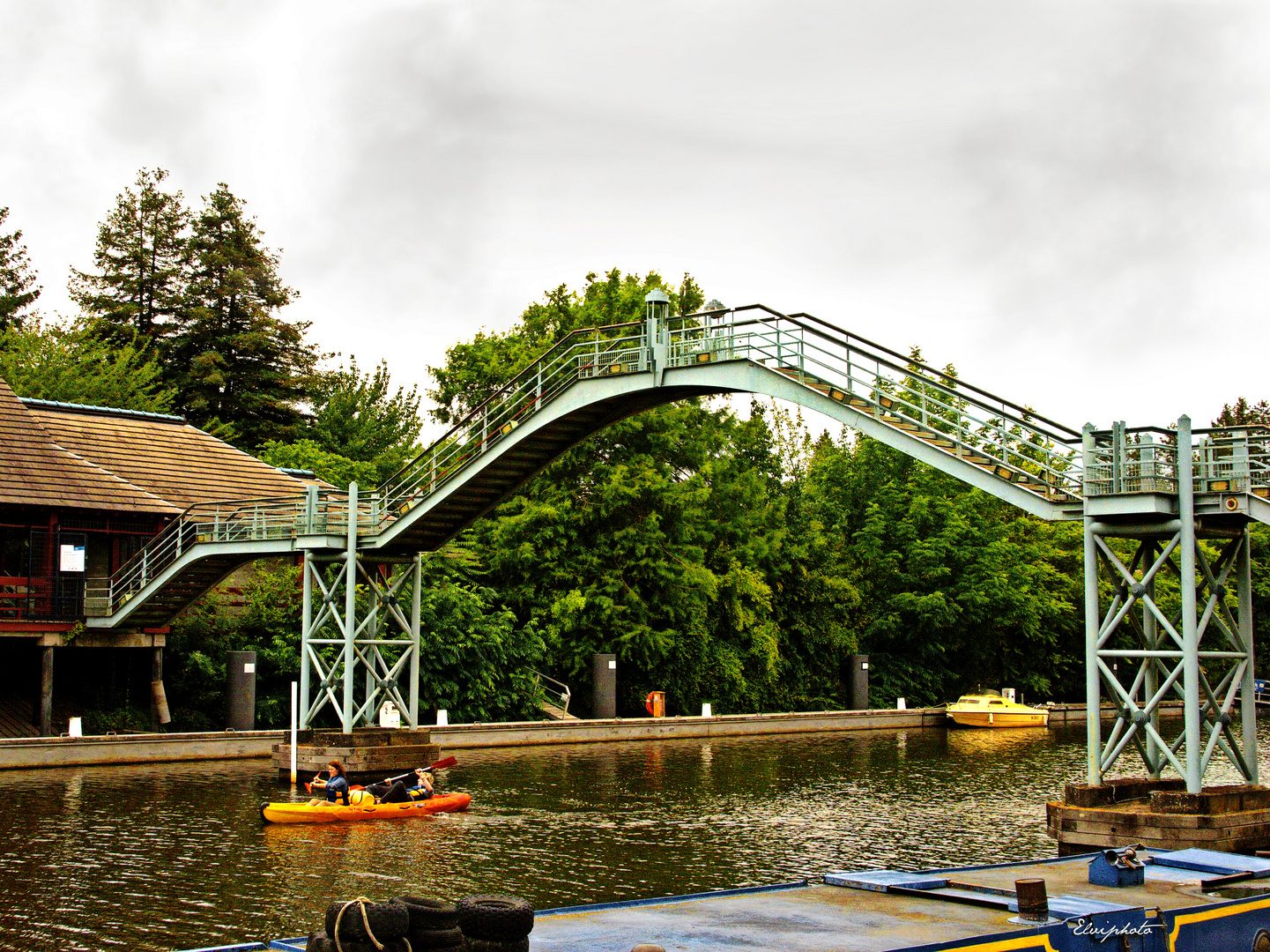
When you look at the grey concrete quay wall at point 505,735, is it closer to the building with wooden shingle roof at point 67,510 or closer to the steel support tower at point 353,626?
the steel support tower at point 353,626

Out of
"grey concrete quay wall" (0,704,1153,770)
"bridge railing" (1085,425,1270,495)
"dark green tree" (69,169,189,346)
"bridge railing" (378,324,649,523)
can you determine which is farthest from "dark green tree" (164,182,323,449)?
"bridge railing" (1085,425,1270,495)

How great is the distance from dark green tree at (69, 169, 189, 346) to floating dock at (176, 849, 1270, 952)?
6221 centimetres

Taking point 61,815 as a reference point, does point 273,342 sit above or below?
above

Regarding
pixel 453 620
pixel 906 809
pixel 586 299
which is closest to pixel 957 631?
pixel 586 299

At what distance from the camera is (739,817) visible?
26844 mm

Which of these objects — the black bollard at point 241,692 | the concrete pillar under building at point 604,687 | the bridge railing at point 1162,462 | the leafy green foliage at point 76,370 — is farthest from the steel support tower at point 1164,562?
the leafy green foliage at point 76,370

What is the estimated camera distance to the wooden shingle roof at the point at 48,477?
36844mm

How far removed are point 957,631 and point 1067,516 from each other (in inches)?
1642

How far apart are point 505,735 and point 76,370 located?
2655 cm

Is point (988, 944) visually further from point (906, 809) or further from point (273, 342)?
point (273, 342)

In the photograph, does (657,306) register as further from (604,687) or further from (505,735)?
(604,687)

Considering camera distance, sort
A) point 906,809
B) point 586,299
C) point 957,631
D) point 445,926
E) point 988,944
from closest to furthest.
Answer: point 445,926 → point 988,944 → point 906,809 → point 586,299 → point 957,631

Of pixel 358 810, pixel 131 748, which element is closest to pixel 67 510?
pixel 131 748

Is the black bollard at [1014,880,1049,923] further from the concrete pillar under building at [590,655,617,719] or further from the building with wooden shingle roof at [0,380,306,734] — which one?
the concrete pillar under building at [590,655,617,719]
